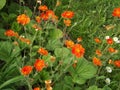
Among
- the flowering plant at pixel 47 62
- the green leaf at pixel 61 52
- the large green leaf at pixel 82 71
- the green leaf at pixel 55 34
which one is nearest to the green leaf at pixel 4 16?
the flowering plant at pixel 47 62

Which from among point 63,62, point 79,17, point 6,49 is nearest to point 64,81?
point 63,62

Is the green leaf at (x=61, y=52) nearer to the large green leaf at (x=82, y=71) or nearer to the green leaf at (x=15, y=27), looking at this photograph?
the large green leaf at (x=82, y=71)

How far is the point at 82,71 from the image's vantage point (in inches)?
116

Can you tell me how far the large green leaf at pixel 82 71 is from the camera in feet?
9.56

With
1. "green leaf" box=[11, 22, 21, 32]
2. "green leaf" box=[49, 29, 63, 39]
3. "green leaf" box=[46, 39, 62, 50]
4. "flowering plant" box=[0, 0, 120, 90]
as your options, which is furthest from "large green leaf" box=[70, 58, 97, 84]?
"green leaf" box=[11, 22, 21, 32]

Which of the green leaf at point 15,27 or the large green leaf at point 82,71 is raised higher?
the green leaf at point 15,27

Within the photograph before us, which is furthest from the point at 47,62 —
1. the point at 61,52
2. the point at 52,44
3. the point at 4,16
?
the point at 4,16

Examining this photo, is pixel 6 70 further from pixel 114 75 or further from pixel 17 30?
pixel 114 75

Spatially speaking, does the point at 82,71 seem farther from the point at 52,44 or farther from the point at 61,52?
the point at 52,44

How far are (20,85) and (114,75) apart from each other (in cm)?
106

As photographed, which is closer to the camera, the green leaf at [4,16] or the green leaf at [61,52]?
the green leaf at [61,52]

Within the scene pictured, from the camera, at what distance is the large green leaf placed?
115 inches

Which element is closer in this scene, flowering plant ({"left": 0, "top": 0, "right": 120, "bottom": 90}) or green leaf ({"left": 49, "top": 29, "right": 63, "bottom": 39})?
flowering plant ({"left": 0, "top": 0, "right": 120, "bottom": 90})

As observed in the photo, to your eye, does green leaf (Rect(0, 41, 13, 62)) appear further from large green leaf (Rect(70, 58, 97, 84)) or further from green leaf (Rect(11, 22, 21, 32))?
large green leaf (Rect(70, 58, 97, 84))
